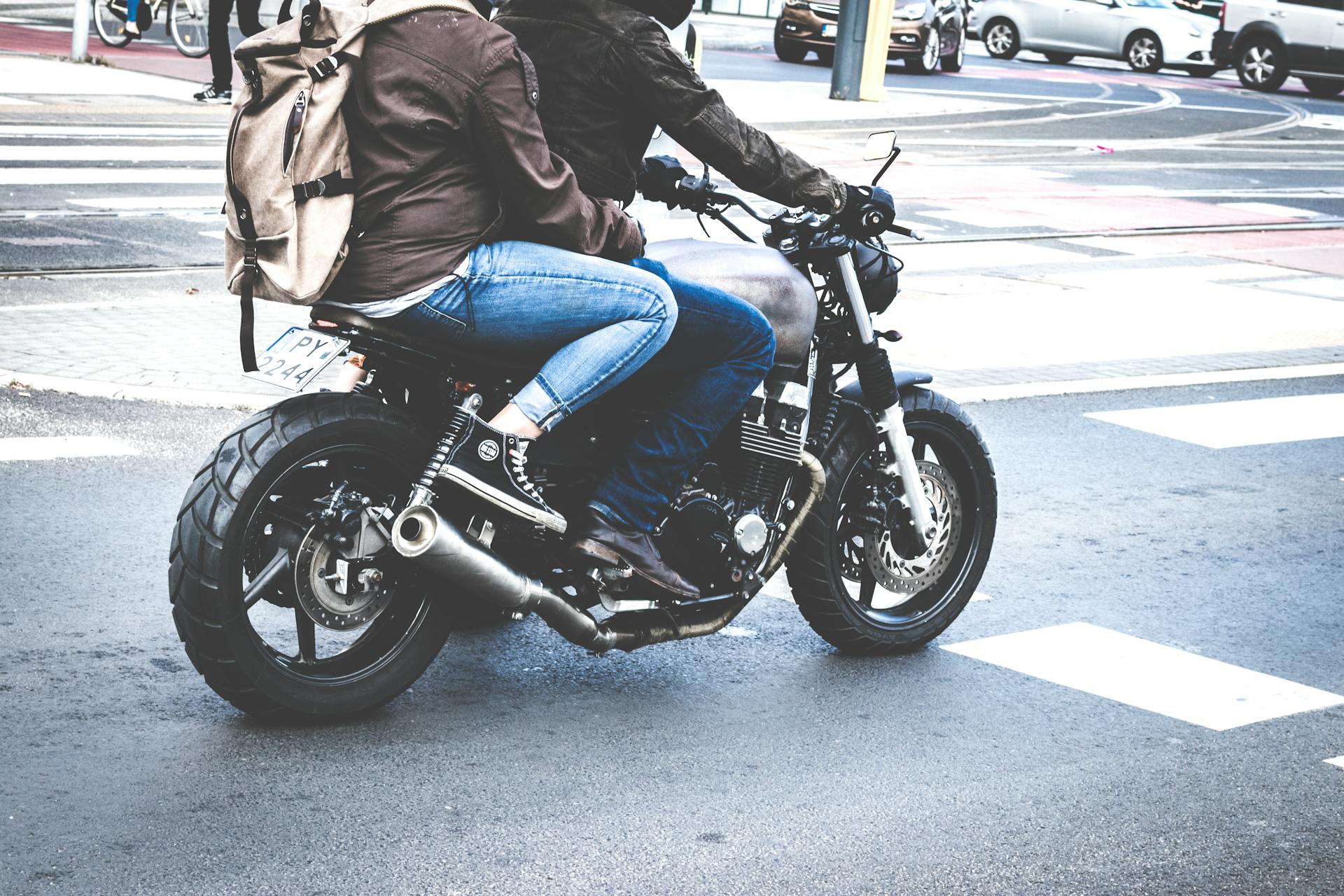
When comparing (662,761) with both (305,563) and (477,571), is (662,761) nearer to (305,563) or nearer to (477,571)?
(477,571)

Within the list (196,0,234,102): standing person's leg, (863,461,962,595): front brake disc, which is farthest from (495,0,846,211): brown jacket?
(196,0,234,102): standing person's leg

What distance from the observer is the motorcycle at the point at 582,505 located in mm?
3914

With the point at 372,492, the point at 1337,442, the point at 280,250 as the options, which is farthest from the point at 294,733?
the point at 1337,442

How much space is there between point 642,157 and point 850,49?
19.9 meters

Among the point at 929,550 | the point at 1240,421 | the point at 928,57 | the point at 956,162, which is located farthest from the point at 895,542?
the point at 928,57

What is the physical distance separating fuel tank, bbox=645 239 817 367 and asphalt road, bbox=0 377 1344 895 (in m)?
0.93

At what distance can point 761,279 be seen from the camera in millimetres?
4449

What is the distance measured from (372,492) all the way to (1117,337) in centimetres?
683

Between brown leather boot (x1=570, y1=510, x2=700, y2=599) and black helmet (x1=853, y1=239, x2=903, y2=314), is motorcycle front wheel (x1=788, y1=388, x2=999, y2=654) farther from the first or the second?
brown leather boot (x1=570, y1=510, x2=700, y2=599)

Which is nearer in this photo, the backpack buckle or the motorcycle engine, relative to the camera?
the backpack buckle

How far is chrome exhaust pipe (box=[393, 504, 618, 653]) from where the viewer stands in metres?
3.94

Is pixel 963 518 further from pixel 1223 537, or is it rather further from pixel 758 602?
pixel 1223 537

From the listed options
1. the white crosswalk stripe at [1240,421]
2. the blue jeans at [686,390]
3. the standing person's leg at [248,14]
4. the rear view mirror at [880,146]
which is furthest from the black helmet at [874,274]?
the standing person's leg at [248,14]

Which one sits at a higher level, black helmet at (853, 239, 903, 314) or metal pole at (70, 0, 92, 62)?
black helmet at (853, 239, 903, 314)
